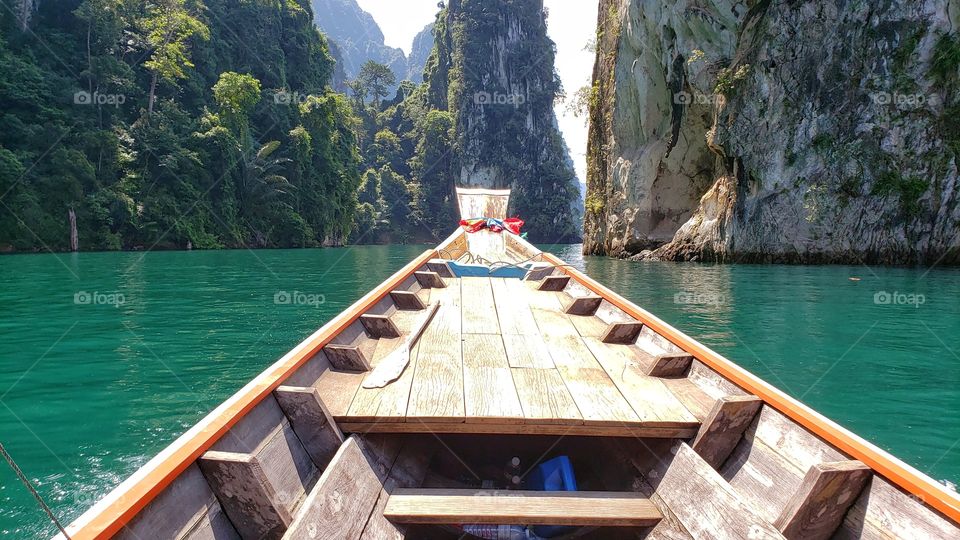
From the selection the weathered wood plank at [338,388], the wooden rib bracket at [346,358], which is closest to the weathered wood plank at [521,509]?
the weathered wood plank at [338,388]

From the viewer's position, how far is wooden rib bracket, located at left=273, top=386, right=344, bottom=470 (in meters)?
2.43

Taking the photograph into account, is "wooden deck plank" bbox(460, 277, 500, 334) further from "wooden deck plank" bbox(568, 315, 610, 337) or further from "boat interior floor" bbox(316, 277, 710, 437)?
"wooden deck plank" bbox(568, 315, 610, 337)

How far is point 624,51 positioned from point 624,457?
93.9 ft

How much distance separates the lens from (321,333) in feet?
10.8

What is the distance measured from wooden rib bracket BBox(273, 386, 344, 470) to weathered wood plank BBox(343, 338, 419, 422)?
12 centimetres

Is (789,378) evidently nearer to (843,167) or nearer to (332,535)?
(332,535)

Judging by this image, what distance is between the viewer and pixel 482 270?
725cm

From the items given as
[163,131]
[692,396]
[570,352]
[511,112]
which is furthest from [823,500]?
[511,112]

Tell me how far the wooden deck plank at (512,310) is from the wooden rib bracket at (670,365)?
1199 millimetres

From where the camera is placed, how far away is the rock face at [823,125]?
65.5 ft

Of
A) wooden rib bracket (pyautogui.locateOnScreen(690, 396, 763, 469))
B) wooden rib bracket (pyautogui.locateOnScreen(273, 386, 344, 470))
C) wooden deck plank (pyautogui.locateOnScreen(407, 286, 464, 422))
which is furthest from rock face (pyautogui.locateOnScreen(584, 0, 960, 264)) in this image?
wooden rib bracket (pyautogui.locateOnScreen(273, 386, 344, 470))

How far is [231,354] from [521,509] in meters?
5.45

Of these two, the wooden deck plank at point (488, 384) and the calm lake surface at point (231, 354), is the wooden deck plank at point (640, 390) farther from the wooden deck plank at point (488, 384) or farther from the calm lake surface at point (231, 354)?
the calm lake surface at point (231, 354)

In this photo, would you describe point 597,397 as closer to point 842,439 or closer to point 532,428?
point 532,428
